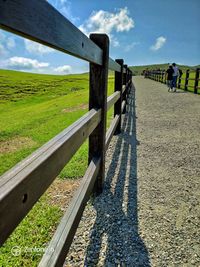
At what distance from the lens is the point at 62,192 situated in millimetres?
3443

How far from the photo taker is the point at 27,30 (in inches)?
39.9

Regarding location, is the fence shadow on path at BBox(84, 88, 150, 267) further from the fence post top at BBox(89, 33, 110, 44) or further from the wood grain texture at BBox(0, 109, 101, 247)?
the fence post top at BBox(89, 33, 110, 44)

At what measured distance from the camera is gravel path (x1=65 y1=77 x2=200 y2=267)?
224cm

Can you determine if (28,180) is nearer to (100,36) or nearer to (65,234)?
(65,234)

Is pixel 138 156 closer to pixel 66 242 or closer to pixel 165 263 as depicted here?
pixel 165 263

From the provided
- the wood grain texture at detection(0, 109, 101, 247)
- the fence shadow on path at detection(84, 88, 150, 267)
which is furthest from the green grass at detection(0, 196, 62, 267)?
the wood grain texture at detection(0, 109, 101, 247)

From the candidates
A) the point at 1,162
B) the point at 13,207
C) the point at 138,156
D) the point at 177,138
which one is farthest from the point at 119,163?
Answer: the point at 13,207

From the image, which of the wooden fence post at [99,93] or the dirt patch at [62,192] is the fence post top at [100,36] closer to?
the wooden fence post at [99,93]

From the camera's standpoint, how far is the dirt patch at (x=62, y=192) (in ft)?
10.3

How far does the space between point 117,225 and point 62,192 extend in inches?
41.6

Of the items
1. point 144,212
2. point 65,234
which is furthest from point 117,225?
point 65,234

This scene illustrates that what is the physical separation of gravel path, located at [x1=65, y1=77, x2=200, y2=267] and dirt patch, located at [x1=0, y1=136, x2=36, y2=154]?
2.57m

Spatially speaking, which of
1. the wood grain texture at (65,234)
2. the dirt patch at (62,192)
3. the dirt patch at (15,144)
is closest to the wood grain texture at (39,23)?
the wood grain texture at (65,234)

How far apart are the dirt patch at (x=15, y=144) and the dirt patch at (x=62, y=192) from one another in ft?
9.88
